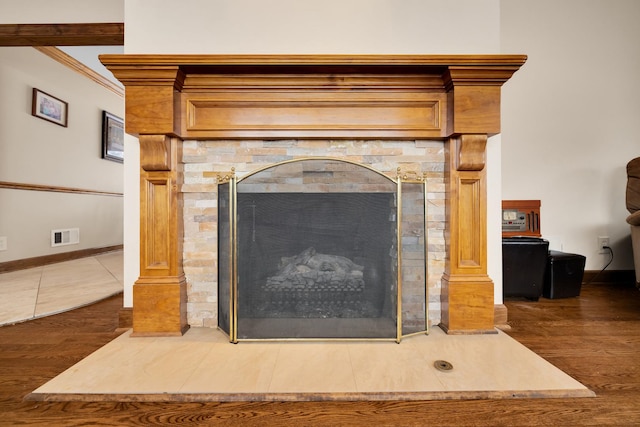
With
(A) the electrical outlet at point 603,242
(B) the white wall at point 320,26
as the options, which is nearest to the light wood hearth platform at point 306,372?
(B) the white wall at point 320,26

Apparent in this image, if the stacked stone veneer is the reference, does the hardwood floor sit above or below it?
below

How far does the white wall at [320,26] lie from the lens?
159cm

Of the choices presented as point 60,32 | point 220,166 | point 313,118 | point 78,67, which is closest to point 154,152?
point 220,166

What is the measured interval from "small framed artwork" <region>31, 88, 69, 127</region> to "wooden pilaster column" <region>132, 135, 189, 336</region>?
2792 mm

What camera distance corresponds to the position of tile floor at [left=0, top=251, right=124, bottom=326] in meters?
1.88

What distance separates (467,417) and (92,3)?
292cm

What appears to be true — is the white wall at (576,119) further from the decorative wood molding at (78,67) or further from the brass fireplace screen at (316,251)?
the decorative wood molding at (78,67)

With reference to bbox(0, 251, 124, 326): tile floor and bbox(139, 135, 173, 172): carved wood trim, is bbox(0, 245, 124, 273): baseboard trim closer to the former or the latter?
bbox(0, 251, 124, 326): tile floor

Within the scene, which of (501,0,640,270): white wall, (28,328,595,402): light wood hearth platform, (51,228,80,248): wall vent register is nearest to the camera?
(28,328,595,402): light wood hearth platform

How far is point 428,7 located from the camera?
1.60 meters

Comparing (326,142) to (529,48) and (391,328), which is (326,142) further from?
(529,48)

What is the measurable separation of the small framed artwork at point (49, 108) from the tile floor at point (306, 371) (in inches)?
121

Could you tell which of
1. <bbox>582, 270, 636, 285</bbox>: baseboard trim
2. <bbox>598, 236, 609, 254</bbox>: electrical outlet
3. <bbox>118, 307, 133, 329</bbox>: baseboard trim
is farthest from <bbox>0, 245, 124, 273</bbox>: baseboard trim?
<bbox>598, 236, 609, 254</bbox>: electrical outlet

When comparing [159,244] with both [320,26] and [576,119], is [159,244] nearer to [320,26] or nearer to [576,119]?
[320,26]
